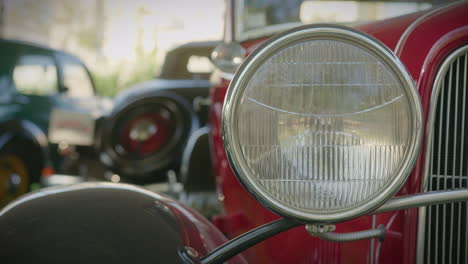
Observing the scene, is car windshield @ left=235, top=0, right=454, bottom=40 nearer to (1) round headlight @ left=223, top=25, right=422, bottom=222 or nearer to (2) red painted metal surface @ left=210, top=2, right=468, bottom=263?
(2) red painted metal surface @ left=210, top=2, right=468, bottom=263

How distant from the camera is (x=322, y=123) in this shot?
2.95ft

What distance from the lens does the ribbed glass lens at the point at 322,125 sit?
88 cm

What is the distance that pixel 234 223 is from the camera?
1.97m

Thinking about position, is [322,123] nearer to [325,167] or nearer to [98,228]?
[325,167]

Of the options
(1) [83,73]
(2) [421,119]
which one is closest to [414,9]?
(2) [421,119]

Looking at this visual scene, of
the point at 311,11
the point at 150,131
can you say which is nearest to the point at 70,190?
the point at 311,11

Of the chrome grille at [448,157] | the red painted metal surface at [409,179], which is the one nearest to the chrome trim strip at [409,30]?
the red painted metal surface at [409,179]

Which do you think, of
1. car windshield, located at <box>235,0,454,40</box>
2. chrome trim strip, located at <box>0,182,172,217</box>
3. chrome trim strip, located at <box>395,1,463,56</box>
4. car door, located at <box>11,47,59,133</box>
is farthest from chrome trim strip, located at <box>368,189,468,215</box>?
car door, located at <box>11,47,59,133</box>

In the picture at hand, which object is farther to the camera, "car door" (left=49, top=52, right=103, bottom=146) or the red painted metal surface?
"car door" (left=49, top=52, right=103, bottom=146)

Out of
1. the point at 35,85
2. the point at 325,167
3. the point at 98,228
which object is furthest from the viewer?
the point at 35,85

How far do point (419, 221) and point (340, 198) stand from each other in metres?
0.38

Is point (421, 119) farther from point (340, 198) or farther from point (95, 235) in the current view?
point (95, 235)

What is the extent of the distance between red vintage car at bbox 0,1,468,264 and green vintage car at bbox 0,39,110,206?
10.3 feet

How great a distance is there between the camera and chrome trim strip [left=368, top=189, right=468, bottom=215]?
889 mm
